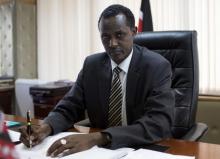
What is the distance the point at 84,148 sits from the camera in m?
1.19

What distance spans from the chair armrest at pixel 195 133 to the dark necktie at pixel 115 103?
35 centimetres

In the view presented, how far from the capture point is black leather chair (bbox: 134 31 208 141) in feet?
5.97

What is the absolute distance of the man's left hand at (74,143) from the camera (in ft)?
3.78

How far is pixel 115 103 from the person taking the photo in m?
1.63

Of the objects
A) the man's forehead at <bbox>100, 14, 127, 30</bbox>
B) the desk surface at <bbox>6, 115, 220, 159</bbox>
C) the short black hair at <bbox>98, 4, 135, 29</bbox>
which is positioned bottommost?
the desk surface at <bbox>6, 115, 220, 159</bbox>

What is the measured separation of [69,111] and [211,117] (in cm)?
160

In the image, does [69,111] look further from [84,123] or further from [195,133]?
[195,133]

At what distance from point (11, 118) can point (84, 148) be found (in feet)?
2.80

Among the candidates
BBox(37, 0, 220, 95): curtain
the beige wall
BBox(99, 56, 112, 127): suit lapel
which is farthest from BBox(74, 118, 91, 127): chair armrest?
BBox(37, 0, 220, 95): curtain

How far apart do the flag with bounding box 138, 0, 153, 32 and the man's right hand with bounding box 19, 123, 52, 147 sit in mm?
1886

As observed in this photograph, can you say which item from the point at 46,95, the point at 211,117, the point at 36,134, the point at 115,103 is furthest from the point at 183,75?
the point at 46,95

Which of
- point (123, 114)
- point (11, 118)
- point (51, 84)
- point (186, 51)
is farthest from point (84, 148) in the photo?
point (51, 84)

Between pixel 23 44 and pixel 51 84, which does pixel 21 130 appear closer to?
pixel 51 84

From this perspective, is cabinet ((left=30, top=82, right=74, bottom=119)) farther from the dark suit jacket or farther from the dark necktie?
the dark necktie
